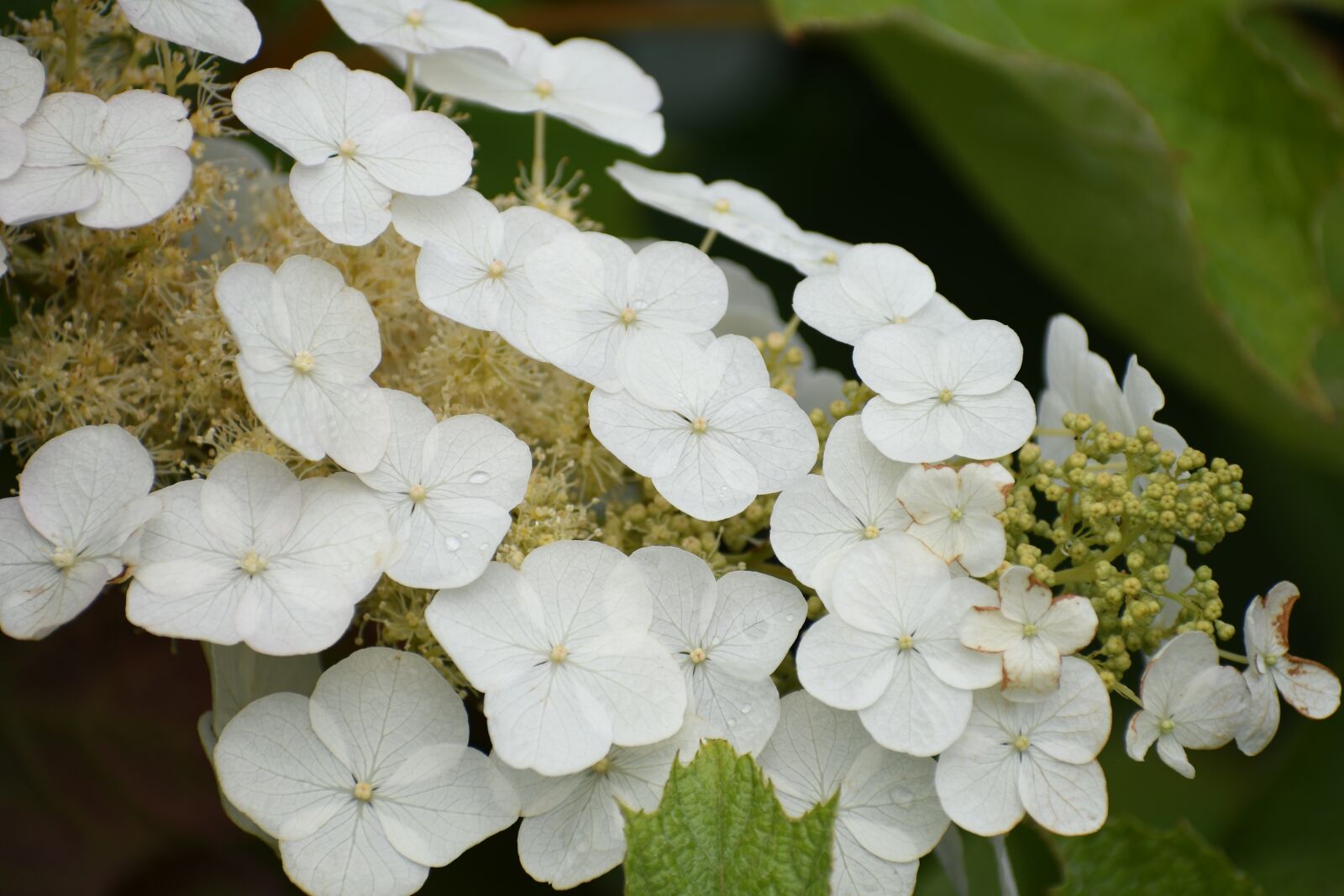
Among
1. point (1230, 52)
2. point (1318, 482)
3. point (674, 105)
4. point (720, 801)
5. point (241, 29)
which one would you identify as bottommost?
point (674, 105)

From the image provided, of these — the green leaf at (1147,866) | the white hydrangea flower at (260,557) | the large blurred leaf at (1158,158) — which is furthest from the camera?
the large blurred leaf at (1158,158)

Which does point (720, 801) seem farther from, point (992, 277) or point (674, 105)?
point (674, 105)

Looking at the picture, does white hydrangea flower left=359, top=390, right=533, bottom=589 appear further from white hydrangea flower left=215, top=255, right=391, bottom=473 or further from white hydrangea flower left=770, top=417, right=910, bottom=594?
white hydrangea flower left=770, top=417, right=910, bottom=594

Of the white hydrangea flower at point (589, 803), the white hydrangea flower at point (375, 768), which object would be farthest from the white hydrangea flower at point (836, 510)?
the white hydrangea flower at point (375, 768)

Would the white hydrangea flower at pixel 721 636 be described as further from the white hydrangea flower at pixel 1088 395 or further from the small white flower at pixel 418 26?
the small white flower at pixel 418 26

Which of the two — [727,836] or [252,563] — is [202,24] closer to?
[252,563]

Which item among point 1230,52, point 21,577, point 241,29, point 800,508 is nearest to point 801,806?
point 800,508
